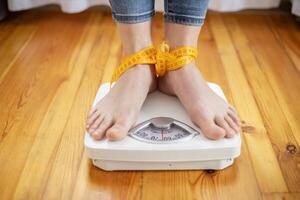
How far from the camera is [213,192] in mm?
659

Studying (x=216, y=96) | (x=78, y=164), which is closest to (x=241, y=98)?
(x=216, y=96)

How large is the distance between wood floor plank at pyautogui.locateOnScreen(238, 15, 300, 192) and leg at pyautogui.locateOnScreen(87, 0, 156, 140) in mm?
271

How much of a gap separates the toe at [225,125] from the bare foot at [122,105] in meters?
0.14

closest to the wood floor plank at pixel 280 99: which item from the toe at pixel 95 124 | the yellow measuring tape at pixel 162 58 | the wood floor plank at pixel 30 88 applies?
the yellow measuring tape at pixel 162 58

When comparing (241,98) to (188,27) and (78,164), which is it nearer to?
(188,27)

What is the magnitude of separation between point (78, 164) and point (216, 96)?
28 cm

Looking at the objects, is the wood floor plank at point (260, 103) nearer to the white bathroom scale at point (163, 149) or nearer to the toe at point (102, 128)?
the white bathroom scale at point (163, 149)

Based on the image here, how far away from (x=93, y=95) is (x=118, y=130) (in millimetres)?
273

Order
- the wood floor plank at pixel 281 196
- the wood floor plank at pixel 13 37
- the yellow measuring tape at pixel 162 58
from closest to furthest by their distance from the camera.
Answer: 1. the wood floor plank at pixel 281 196
2. the yellow measuring tape at pixel 162 58
3. the wood floor plank at pixel 13 37

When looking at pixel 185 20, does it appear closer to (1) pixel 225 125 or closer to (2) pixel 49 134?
(1) pixel 225 125

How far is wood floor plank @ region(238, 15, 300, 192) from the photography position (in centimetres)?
73

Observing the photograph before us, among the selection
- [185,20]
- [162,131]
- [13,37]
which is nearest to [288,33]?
[185,20]

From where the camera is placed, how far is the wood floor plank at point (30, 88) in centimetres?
74

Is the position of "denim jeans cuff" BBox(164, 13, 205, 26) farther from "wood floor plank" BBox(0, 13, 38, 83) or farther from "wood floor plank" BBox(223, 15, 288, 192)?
"wood floor plank" BBox(0, 13, 38, 83)
